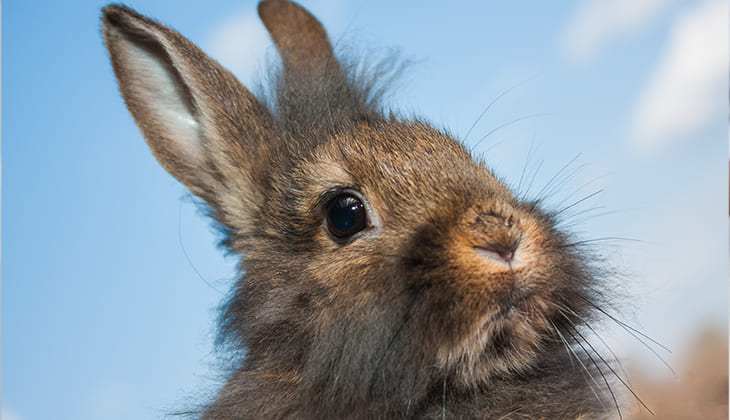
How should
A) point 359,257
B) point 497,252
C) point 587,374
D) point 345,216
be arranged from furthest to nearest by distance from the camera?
point 587,374 < point 345,216 < point 359,257 < point 497,252

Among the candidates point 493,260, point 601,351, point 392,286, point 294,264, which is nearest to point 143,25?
point 294,264

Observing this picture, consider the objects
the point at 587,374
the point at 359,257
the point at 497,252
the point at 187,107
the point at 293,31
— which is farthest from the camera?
the point at 293,31

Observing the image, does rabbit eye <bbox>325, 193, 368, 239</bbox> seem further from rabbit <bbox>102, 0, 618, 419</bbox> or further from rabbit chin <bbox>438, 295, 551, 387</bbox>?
rabbit chin <bbox>438, 295, 551, 387</bbox>

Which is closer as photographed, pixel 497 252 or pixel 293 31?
pixel 497 252

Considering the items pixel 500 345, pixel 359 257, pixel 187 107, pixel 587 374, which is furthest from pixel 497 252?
pixel 187 107

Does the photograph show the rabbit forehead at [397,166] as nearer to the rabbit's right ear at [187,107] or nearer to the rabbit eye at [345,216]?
the rabbit eye at [345,216]

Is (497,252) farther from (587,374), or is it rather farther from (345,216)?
(587,374)

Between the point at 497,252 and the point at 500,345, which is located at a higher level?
the point at 497,252

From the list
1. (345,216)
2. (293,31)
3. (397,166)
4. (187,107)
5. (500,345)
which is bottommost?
(500,345)
